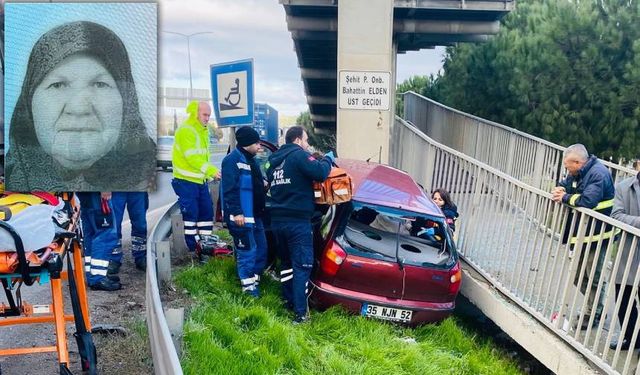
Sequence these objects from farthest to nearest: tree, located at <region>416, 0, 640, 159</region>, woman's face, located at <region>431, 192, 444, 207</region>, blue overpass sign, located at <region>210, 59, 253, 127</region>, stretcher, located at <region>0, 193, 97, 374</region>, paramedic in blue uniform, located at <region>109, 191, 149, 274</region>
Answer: tree, located at <region>416, 0, 640, 159</region>
blue overpass sign, located at <region>210, 59, 253, 127</region>
woman's face, located at <region>431, 192, 444, 207</region>
paramedic in blue uniform, located at <region>109, 191, 149, 274</region>
stretcher, located at <region>0, 193, 97, 374</region>

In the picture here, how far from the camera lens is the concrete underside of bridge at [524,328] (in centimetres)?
507

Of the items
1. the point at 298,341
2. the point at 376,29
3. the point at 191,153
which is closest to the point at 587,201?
the point at 298,341

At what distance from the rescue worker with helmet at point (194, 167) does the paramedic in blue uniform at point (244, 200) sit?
2.83ft

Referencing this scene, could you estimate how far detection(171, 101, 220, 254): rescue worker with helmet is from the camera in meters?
6.63

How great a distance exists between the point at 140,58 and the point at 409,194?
4.59m

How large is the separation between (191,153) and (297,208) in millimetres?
1791

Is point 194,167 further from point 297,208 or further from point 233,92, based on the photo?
point 297,208

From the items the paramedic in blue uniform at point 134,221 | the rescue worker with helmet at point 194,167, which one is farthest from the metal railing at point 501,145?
the paramedic in blue uniform at point 134,221

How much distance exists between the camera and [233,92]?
7.64 m

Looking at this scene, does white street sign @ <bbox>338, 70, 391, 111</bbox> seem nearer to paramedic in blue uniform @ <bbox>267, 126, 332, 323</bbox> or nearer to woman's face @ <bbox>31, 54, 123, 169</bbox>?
paramedic in blue uniform @ <bbox>267, 126, 332, 323</bbox>

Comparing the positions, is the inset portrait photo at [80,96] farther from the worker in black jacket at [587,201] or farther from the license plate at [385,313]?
the worker in black jacket at [587,201]

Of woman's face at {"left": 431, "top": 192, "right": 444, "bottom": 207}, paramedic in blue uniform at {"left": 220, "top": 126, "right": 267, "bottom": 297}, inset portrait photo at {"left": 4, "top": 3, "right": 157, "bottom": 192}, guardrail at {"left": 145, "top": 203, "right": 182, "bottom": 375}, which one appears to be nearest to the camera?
inset portrait photo at {"left": 4, "top": 3, "right": 157, "bottom": 192}

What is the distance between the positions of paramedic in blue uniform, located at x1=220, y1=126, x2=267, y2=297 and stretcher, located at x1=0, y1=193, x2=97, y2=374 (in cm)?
191

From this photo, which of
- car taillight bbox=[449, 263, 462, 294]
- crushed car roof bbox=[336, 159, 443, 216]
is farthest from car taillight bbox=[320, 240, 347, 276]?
car taillight bbox=[449, 263, 462, 294]
